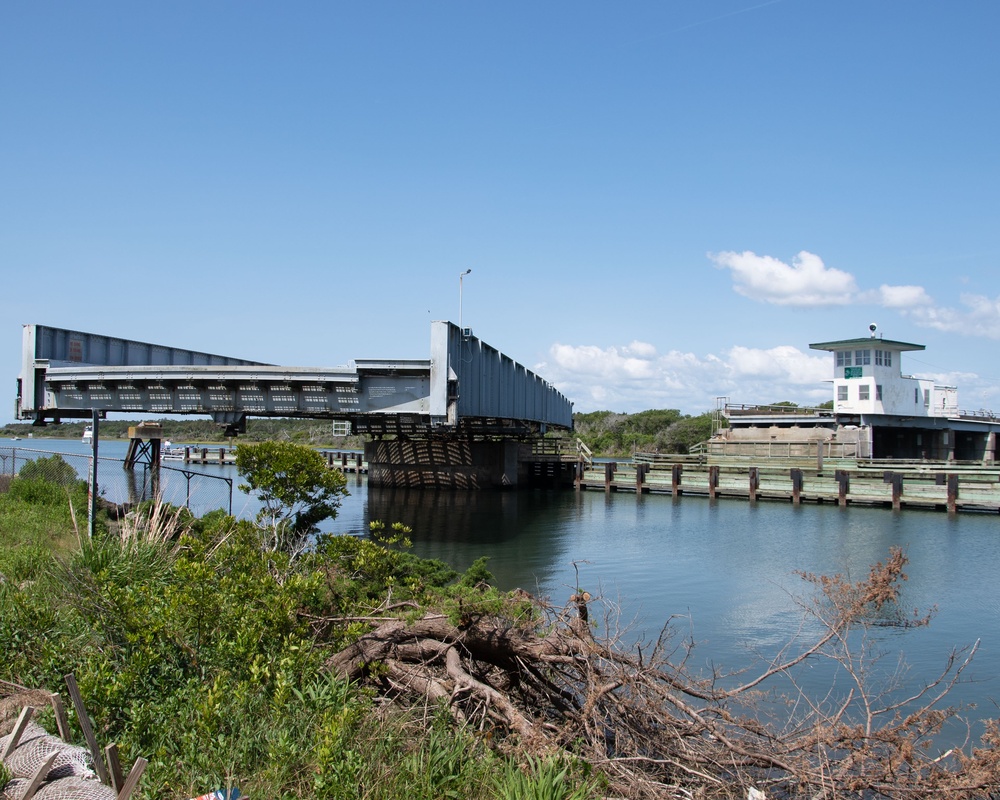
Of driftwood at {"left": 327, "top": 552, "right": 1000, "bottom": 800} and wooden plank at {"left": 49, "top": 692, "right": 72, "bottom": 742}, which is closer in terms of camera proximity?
wooden plank at {"left": 49, "top": 692, "right": 72, "bottom": 742}

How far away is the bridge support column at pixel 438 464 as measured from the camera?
161ft

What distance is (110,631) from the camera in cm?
838

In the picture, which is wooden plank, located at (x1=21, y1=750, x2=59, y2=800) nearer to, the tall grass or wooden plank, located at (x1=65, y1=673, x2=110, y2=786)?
wooden plank, located at (x1=65, y1=673, x2=110, y2=786)

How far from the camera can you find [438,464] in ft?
161

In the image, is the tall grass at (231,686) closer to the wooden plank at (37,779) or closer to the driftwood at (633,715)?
the driftwood at (633,715)

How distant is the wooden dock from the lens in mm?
39000

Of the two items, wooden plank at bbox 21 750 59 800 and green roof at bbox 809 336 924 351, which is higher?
green roof at bbox 809 336 924 351

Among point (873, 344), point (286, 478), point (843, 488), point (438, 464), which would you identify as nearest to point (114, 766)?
point (286, 478)

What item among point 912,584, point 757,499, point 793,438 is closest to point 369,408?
point 912,584

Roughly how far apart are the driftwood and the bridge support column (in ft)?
134

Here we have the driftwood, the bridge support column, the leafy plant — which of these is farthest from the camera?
the bridge support column

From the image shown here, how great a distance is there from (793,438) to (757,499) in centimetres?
1489

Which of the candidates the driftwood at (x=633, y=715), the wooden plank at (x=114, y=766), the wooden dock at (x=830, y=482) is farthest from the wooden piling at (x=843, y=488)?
the wooden plank at (x=114, y=766)

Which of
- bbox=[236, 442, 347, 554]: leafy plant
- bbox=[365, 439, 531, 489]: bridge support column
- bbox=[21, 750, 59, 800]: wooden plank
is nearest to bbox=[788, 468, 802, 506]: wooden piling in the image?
bbox=[365, 439, 531, 489]: bridge support column
